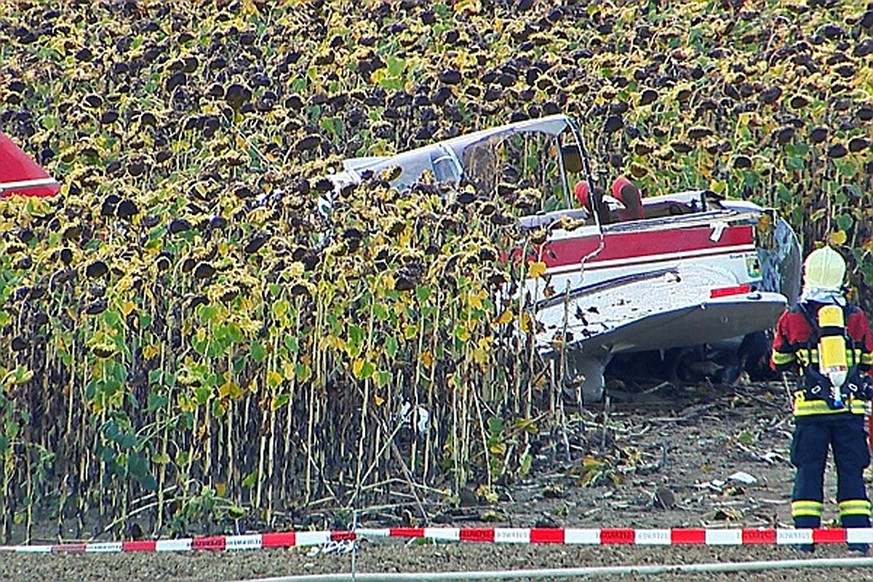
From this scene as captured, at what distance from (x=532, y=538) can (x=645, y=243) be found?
282 cm

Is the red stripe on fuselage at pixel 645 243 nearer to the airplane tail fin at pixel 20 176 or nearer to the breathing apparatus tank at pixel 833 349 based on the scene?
the breathing apparatus tank at pixel 833 349

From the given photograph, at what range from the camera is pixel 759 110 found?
11734 millimetres

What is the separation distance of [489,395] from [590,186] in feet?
6.59

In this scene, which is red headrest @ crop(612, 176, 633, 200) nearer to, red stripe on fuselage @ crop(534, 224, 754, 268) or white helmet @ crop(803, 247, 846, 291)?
red stripe on fuselage @ crop(534, 224, 754, 268)

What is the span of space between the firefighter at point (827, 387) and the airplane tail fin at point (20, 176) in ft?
14.2

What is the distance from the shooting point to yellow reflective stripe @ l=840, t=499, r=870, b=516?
7.63m

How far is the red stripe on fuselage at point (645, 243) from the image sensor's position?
9.80 metres

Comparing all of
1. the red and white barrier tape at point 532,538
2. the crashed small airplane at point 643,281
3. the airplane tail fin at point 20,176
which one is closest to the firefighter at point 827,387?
the red and white barrier tape at point 532,538

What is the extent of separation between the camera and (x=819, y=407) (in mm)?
7578

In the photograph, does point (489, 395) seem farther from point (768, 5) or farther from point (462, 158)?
point (768, 5)

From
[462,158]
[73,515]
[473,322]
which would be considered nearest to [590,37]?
[462,158]

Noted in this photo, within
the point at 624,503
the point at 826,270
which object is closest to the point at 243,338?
the point at 624,503

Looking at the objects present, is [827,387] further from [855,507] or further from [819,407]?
[855,507]

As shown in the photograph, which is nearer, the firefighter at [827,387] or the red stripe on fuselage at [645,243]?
the firefighter at [827,387]
